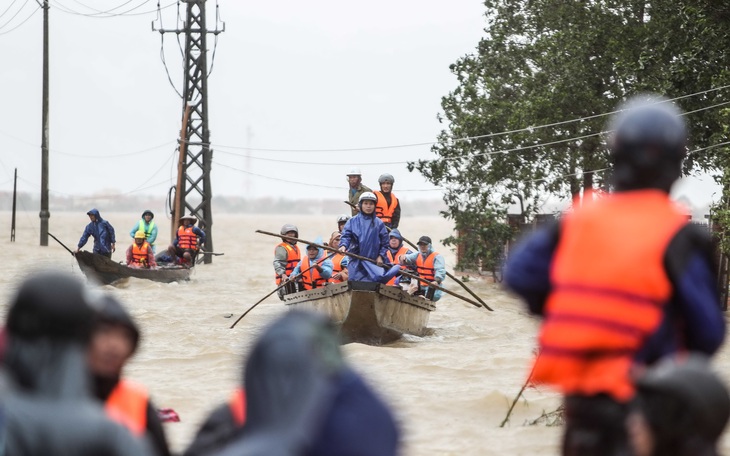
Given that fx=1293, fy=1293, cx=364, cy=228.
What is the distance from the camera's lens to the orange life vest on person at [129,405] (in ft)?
14.1

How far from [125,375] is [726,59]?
1251cm

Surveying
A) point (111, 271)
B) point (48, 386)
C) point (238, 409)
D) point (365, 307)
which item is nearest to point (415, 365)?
point (365, 307)

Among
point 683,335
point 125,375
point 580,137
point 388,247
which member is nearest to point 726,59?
point 580,137

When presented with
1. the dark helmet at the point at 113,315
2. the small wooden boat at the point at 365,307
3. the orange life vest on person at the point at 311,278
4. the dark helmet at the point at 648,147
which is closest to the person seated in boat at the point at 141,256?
the orange life vest on person at the point at 311,278

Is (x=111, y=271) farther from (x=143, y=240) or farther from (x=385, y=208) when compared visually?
(x=385, y=208)

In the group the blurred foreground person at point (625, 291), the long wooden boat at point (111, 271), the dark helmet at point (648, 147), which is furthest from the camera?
the long wooden boat at point (111, 271)

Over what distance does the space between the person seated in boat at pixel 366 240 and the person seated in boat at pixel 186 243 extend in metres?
14.2

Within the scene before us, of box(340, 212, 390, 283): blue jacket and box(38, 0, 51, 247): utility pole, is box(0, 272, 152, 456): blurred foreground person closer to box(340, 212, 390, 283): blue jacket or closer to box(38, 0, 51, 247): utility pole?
box(340, 212, 390, 283): blue jacket

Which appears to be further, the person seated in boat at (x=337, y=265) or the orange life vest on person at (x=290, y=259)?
the orange life vest on person at (x=290, y=259)

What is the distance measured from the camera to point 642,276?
4.03 meters

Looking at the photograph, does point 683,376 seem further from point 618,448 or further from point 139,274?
point 139,274

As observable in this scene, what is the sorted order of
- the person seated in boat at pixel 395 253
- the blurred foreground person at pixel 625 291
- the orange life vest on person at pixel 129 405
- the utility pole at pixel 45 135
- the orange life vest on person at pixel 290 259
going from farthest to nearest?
the utility pole at pixel 45 135
the orange life vest on person at pixel 290 259
the person seated in boat at pixel 395 253
the orange life vest on person at pixel 129 405
the blurred foreground person at pixel 625 291

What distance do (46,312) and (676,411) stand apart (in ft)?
6.01

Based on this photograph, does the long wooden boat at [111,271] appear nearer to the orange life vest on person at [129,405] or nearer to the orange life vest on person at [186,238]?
the orange life vest on person at [186,238]
